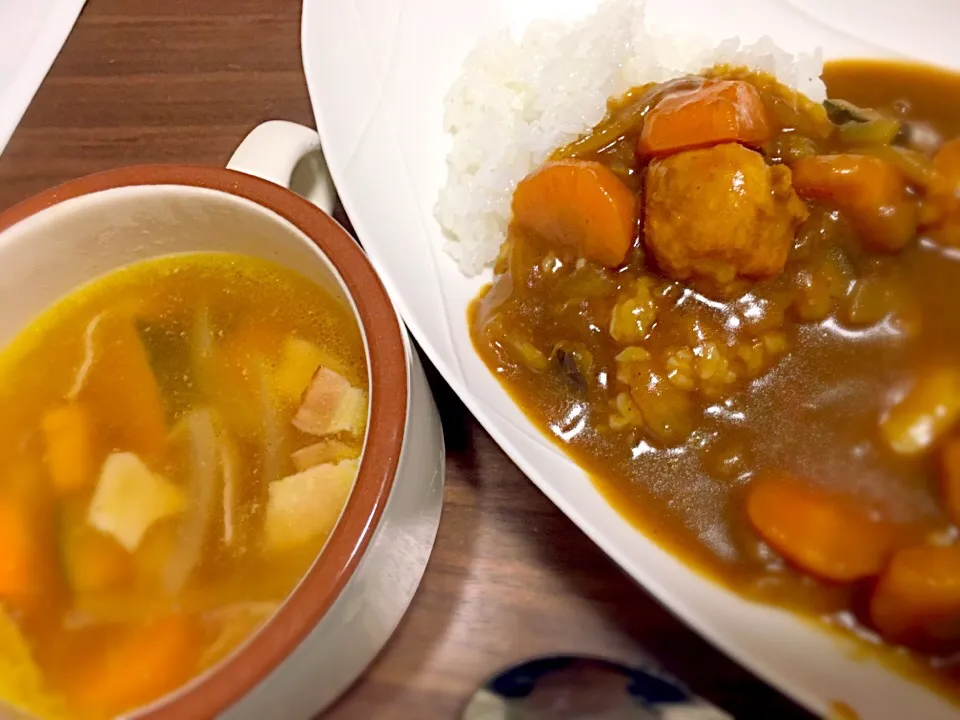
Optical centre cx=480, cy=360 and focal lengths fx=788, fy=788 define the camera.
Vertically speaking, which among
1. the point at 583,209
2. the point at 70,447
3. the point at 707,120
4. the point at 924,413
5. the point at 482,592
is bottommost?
the point at 482,592

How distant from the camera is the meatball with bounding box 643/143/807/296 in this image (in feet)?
3.23

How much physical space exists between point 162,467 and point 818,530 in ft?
2.48

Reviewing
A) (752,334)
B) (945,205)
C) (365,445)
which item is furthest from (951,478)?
(365,445)

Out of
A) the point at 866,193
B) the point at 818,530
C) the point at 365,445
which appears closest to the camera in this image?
the point at 365,445

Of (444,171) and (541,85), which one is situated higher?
(541,85)

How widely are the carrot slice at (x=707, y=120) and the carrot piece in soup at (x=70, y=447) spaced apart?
0.80 metres

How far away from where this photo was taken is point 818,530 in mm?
930

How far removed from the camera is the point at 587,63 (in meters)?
1.32

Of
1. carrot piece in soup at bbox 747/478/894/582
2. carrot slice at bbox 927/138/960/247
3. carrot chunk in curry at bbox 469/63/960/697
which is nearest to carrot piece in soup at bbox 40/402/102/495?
carrot chunk in curry at bbox 469/63/960/697

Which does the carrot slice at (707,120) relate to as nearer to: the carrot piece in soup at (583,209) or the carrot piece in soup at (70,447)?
the carrot piece in soup at (583,209)

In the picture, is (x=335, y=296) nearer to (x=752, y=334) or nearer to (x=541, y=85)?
(x=752, y=334)

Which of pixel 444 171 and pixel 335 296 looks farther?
pixel 444 171

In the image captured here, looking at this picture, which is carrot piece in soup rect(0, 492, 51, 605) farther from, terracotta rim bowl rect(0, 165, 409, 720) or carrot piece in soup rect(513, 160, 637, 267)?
carrot piece in soup rect(513, 160, 637, 267)

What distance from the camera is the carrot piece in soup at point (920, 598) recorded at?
32.7 inches
